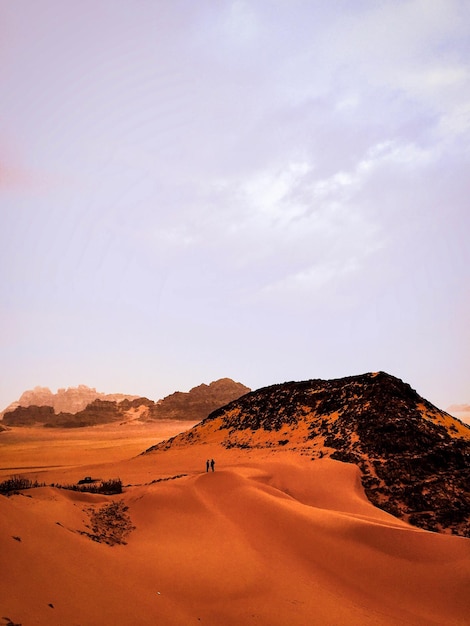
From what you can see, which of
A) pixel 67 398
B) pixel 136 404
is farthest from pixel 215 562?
pixel 67 398

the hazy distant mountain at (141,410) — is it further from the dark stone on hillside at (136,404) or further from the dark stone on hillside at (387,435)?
the dark stone on hillside at (387,435)

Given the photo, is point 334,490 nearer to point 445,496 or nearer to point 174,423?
point 445,496

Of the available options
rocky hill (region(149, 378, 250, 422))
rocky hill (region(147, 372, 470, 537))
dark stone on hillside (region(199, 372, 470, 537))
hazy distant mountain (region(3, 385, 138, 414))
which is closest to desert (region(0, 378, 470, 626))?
dark stone on hillside (region(199, 372, 470, 537))

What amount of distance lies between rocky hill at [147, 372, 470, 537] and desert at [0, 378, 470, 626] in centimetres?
240

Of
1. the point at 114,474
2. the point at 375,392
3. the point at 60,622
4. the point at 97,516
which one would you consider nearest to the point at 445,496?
the point at 375,392

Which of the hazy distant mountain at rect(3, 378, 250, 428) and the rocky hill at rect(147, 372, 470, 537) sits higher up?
the rocky hill at rect(147, 372, 470, 537)

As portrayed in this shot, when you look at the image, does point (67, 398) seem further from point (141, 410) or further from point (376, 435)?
point (376, 435)

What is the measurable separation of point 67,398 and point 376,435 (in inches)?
6266

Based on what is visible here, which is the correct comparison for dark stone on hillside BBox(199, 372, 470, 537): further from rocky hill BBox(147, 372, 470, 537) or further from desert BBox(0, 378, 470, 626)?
desert BBox(0, 378, 470, 626)

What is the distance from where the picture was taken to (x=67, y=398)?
522ft

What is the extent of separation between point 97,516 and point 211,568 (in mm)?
3029

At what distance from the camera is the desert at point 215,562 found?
5.41m

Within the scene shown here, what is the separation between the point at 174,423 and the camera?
270ft

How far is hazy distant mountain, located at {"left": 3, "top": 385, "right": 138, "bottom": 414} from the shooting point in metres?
153
